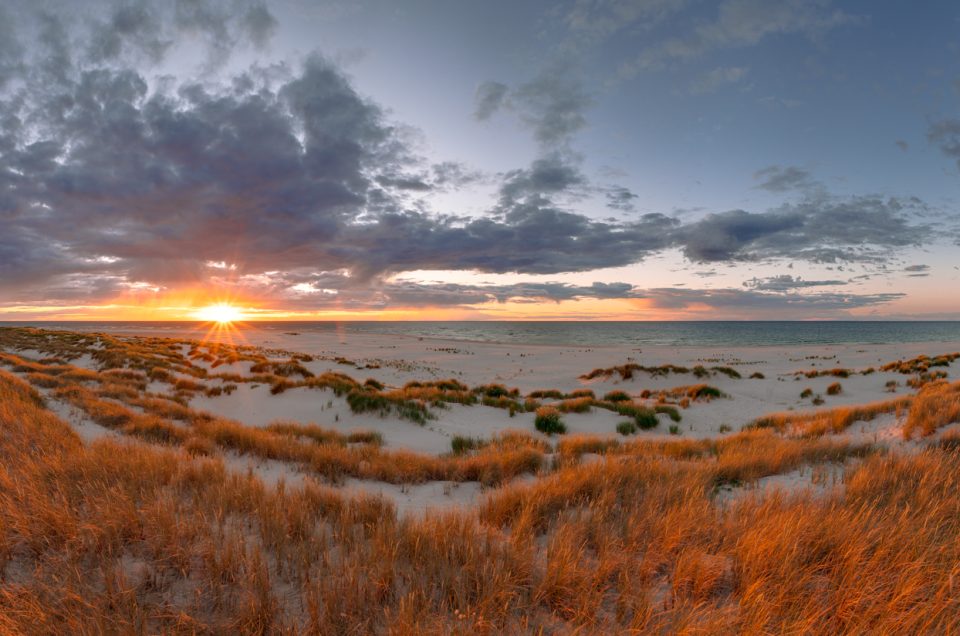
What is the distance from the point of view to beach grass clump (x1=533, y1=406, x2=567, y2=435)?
43.2ft

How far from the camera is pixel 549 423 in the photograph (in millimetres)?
13469

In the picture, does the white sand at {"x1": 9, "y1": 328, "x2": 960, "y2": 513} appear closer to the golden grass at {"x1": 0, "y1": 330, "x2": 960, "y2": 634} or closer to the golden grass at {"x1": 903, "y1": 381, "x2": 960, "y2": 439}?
the golden grass at {"x1": 903, "y1": 381, "x2": 960, "y2": 439}

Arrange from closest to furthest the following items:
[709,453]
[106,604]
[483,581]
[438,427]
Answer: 1. [106,604]
2. [483,581]
3. [709,453]
4. [438,427]

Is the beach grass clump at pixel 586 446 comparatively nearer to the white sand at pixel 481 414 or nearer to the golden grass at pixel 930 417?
the white sand at pixel 481 414

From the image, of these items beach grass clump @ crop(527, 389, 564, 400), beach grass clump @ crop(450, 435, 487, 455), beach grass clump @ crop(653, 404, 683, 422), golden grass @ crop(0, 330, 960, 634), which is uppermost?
golden grass @ crop(0, 330, 960, 634)

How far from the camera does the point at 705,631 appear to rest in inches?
98.7

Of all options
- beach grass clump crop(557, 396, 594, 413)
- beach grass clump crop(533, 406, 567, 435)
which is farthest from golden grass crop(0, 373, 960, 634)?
beach grass clump crop(557, 396, 594, 413)

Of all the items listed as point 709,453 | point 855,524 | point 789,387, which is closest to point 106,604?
point 855,524

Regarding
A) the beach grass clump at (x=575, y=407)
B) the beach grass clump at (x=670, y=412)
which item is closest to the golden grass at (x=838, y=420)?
the beach grass clump at (x=670, y=412)

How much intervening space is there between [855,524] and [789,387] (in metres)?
24.8

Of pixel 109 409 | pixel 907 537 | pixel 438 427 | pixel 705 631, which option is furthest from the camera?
pixel 438 427

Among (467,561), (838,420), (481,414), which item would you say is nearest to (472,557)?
(467,561)

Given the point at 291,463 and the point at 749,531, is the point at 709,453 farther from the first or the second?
the point at 291,463

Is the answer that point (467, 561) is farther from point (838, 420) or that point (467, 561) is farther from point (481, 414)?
point (481, 414)
